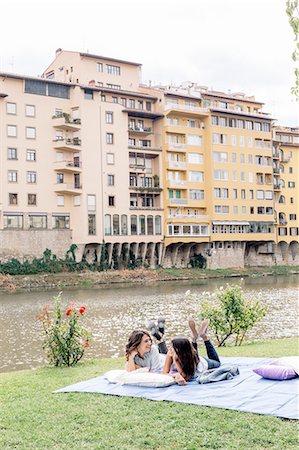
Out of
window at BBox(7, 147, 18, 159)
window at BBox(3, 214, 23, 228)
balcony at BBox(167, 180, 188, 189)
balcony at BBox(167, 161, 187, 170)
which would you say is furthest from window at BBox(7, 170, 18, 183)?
balcony at BBox(167, 161, 187, 170)

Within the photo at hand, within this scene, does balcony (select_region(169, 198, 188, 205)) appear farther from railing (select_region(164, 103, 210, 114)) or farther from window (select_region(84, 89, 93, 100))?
window (select_region(84, 89, 93, 100))

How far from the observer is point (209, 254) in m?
63.2

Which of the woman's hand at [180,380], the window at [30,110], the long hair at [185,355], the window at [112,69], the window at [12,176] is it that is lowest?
the woman's hand at [180,380]

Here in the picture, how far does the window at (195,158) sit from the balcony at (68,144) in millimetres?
13233

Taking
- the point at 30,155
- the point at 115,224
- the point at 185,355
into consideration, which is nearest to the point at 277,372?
the point at 185,355

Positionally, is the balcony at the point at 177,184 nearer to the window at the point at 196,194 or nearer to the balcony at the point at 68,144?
the window at the point at 196,194

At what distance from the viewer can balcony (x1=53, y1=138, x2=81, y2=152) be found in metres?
53.3

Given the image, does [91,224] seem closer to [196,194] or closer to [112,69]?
[196,194]

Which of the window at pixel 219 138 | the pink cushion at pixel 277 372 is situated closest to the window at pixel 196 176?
the window at pixel 219 138

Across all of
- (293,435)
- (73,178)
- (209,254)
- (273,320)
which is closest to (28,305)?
(273,320)

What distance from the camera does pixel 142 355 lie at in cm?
964

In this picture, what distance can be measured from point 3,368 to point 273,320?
1138 cm

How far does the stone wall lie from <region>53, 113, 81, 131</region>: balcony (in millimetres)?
9447

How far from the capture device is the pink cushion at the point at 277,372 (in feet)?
27.8
